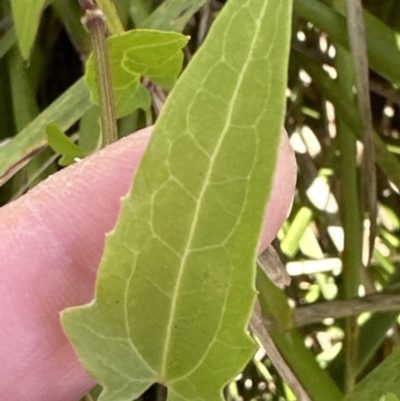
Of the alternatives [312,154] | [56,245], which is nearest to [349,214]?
[312,154]

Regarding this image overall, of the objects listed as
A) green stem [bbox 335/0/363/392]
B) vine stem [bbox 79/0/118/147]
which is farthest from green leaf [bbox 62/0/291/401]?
green stem [bbox 335/0/363/392]

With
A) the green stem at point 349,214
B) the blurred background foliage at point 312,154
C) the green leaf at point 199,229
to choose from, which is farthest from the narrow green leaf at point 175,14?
the green leaf at point 199,229

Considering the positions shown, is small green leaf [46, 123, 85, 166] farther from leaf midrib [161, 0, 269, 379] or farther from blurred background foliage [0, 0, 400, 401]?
leaf midrib [161, 0, 269, 379]

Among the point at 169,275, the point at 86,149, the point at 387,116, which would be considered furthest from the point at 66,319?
the point at 387,116

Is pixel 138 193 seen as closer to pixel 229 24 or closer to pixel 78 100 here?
pixel 229 24

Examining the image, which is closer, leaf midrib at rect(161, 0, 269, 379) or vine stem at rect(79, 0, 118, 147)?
leaf midrib at rect(161, 0, 269, 379)

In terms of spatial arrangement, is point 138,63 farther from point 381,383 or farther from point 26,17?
point 381,383
